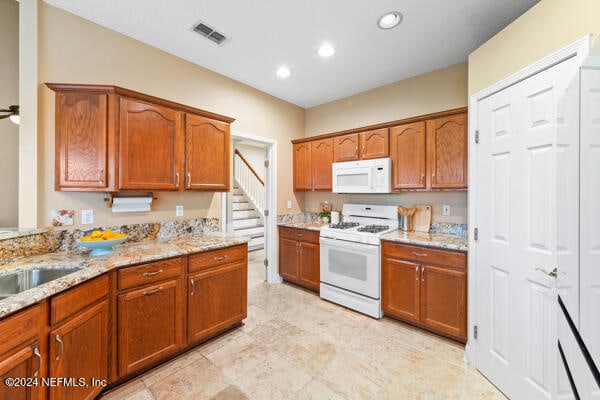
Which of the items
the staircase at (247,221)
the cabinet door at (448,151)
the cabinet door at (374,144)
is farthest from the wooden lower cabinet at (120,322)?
the staircase at (247,221)

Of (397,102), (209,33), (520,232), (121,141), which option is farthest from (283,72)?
(520,232)

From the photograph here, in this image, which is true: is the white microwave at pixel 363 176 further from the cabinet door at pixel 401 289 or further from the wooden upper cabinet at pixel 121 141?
the wooden upper cabinet at pixel 121 141

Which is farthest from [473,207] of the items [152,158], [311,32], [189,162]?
[152,158]

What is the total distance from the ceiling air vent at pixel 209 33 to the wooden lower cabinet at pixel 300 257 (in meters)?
2.40

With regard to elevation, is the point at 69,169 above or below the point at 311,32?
below

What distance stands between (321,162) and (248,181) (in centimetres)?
298

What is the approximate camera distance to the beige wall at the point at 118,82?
188cm

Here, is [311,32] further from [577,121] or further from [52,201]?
[52,201]

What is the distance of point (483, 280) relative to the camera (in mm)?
1856

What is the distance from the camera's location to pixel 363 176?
10.0ft

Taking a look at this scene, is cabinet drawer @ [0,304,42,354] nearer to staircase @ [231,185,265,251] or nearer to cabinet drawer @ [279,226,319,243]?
cabinet drawer @ [279,226,319,243]

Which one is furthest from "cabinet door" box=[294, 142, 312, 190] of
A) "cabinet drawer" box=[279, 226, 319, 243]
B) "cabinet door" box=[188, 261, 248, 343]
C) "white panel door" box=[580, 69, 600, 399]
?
"white panel door" box=[580, 69, 600, 399]

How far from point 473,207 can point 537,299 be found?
731 millimetres

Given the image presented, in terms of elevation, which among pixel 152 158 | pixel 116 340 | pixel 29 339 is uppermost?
pixel 152 158
